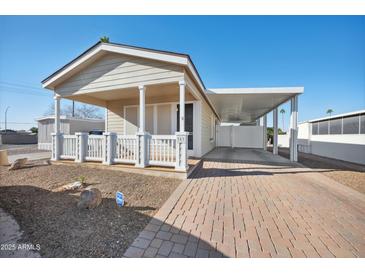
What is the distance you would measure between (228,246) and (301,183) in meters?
3.30

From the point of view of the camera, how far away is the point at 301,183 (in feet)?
12.5

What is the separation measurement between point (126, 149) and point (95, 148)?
1.21 m

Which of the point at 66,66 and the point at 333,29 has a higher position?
the point at 333,29

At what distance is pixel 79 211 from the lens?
2.27m

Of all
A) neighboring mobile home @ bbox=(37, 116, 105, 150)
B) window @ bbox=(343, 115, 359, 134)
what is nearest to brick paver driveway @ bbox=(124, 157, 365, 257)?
window @ bbox=(343, 115, 359, 134)

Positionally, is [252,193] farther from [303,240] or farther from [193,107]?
[193,107]

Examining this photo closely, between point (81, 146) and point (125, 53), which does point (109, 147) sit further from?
point (125, 53)

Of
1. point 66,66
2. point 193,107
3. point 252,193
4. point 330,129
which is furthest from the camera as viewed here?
point 330,129

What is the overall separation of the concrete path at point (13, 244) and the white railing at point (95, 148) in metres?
3.04

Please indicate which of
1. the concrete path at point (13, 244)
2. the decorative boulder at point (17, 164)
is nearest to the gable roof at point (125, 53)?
the decorative boulder at point (17, 164)

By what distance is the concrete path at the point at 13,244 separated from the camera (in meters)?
1.51

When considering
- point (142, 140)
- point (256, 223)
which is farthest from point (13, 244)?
point (142, 140)

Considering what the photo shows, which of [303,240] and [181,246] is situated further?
[303,240]

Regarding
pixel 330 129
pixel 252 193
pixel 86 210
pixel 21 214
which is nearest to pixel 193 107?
pixel 252 193
